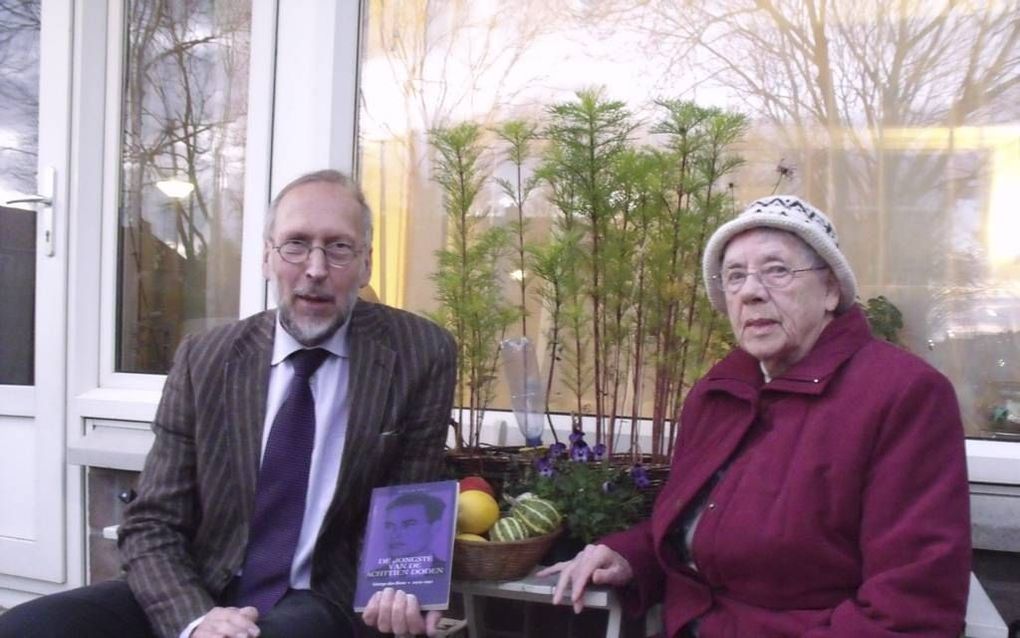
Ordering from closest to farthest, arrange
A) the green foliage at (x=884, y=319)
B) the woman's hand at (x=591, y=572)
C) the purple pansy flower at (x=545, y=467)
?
the woman's hand at (x=591, y=572) → the purple pansy flower at (x=545, y=467) → the green foliage at (x=884, y=319)

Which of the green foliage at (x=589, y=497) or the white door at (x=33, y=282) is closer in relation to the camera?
the green foliage at (x=589, y=497)

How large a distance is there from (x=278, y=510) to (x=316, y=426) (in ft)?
0.64

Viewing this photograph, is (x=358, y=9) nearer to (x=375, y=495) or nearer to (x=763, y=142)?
(x=763, y=142)

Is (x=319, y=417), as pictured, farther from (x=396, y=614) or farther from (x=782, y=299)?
(x=782, y=299)

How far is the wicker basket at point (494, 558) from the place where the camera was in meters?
1.78

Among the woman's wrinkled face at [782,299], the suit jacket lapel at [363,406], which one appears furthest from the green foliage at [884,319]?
the suit jacket lapel at [363,406]

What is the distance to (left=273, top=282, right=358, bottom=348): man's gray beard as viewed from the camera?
1890 millimetres

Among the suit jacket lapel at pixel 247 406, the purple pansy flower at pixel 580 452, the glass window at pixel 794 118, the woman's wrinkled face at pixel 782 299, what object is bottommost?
the purple pansy flower at pixel 580 452

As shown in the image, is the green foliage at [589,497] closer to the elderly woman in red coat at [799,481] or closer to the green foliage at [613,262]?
the elderly woman in red coat at [799,481]

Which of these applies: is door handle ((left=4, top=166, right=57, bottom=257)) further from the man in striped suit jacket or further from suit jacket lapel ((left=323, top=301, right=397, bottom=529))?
suit jacket lapel ((left=323, top=301, right=397, bottom=529))

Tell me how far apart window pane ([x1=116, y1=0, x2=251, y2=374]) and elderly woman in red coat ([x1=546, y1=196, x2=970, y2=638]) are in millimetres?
2111

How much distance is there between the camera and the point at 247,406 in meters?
1.86

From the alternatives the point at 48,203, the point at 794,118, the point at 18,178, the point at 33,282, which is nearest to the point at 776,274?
the point at 794,118

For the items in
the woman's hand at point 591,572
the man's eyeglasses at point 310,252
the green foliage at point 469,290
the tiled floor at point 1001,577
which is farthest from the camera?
the green foliage at point 469,290
